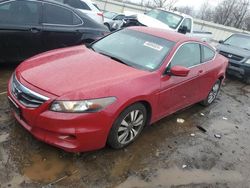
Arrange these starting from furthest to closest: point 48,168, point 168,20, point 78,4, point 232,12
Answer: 1. point 232,12
2. point 168,20
3. point 78,4
4. point 48,168

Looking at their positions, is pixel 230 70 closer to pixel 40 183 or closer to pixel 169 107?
pixel 169 107

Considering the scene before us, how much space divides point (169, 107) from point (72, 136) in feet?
6.29

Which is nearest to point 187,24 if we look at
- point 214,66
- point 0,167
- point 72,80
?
point 214,66

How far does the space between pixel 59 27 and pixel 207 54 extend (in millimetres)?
3138

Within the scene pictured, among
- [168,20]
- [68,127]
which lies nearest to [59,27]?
[68,127]

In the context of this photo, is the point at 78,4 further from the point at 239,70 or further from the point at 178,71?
the point at 178,71

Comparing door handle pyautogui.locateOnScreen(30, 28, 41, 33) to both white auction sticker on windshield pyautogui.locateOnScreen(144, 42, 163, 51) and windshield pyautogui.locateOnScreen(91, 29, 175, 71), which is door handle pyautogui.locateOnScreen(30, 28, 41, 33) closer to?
windshield pyautogui.locateOnScreen(91, 29, 175, 71)

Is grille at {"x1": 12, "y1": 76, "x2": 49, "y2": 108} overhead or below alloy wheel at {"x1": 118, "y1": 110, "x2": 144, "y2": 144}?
overhead

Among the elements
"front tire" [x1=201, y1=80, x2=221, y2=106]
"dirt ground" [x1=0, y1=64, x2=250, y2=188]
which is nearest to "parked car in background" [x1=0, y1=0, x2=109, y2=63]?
"dirt ground" [x1=0, y1=64, x2=250, y2=188]

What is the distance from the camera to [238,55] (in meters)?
10.3

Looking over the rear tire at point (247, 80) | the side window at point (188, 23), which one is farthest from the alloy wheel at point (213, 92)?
the side window at point (188, 23)

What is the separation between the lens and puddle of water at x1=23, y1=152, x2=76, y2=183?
364 centimetres

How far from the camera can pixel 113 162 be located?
13.6 feet

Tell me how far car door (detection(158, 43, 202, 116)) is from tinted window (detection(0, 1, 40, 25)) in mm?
3093
